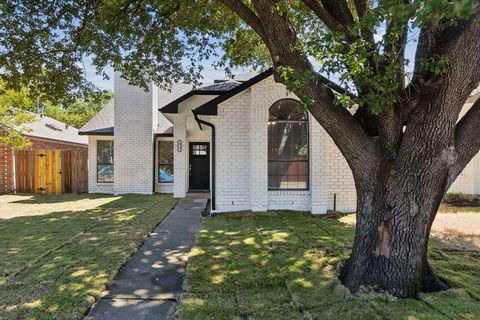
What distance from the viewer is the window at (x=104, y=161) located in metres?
15.4

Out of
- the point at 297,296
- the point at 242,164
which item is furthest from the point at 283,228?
the point at 297,296

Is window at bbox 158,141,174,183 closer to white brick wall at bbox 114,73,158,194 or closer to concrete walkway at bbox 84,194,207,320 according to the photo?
white brick wall at bbox 114,73,158,194

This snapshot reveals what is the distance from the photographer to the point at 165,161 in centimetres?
1565

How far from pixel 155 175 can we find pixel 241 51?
993cm

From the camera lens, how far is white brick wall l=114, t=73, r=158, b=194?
14922 mm

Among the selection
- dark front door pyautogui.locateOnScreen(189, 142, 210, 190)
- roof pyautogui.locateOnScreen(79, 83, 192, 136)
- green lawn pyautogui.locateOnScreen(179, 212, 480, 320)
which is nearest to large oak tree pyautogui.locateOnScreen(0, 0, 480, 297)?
green lawn pyautogui.locateOnScreen(179, 212, 480, 320)

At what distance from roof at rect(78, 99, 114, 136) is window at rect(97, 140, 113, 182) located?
54 cm

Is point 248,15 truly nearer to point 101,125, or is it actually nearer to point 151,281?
point 151,281

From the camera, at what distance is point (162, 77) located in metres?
9.92

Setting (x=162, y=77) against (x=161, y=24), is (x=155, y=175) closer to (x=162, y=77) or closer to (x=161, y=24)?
(x=162, y=77)

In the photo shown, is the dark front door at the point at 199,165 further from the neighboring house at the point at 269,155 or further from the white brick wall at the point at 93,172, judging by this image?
the neighboring house at the point at 269,155

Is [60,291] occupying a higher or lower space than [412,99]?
lower

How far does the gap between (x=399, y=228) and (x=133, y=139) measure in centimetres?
1314

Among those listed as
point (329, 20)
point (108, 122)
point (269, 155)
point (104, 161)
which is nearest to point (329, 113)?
point (329, 20)
